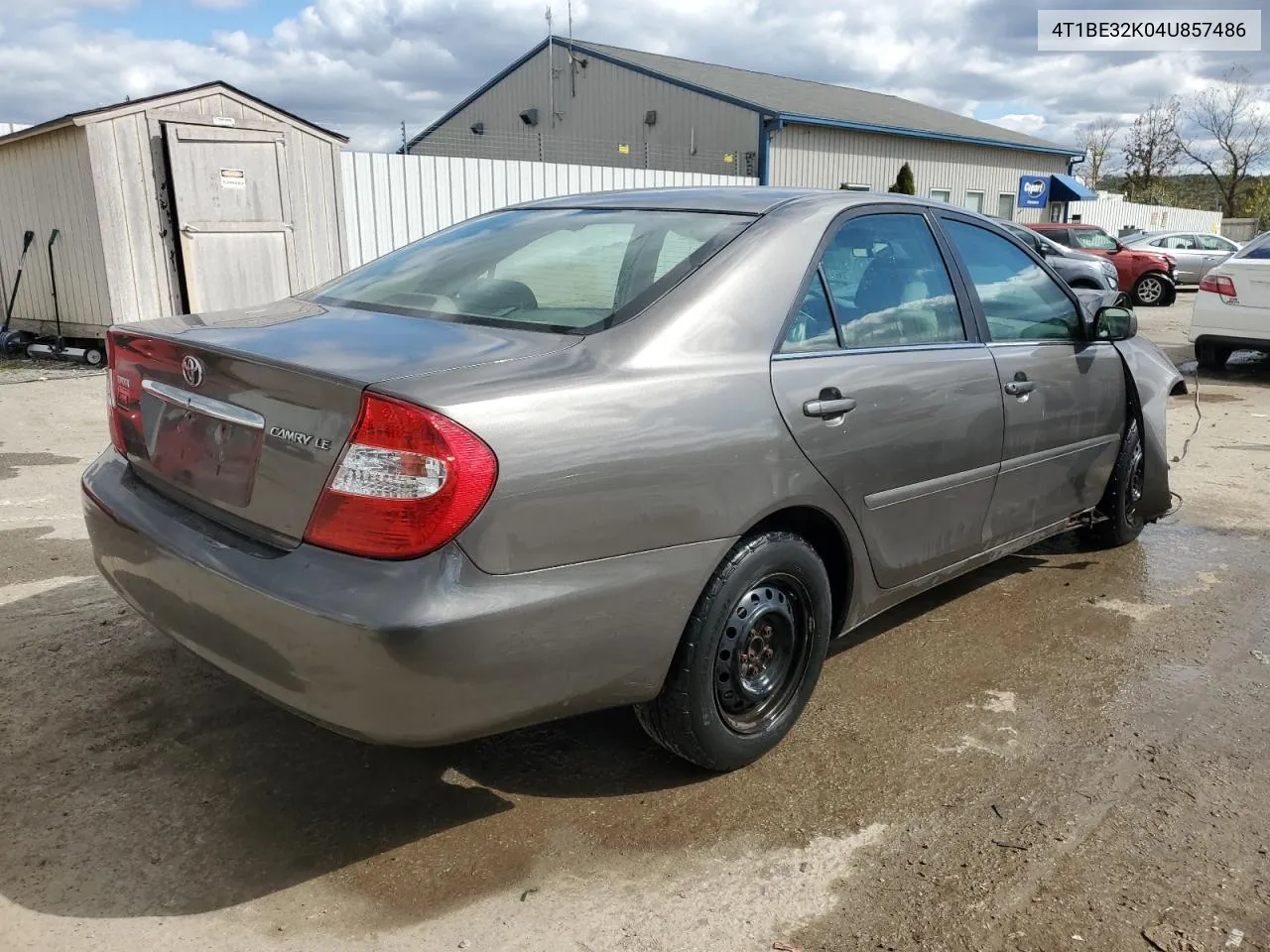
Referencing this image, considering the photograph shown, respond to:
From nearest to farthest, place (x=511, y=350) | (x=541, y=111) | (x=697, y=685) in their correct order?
(x=511, y=350)
(x=697, y=685)
(x=541, y=111)

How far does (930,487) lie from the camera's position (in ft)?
10.7

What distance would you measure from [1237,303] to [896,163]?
17.4m

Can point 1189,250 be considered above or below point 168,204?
below

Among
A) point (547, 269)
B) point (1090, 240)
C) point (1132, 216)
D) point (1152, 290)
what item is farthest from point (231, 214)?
point (1132, 216)

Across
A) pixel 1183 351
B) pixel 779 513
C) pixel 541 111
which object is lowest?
pixel 1183 351

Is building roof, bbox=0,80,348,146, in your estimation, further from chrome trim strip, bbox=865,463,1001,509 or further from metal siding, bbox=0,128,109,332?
chrome trim strip, bbox=865,463,1001,509

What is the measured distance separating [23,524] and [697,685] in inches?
153

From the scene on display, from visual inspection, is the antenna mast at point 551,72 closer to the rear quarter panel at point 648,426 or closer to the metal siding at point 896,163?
the metal siding at point 896,163

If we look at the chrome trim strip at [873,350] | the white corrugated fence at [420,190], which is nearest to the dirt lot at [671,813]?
the chrome trim strip at [873,350]

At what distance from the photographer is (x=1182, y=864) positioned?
8.25 ft

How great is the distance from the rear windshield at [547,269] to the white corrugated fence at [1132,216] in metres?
34.7

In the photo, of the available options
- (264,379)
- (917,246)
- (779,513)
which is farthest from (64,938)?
(917,246)

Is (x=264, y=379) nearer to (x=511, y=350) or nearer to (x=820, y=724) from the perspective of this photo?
(x=511, y=350)

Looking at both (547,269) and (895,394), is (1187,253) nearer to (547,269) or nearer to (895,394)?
(895,394)
